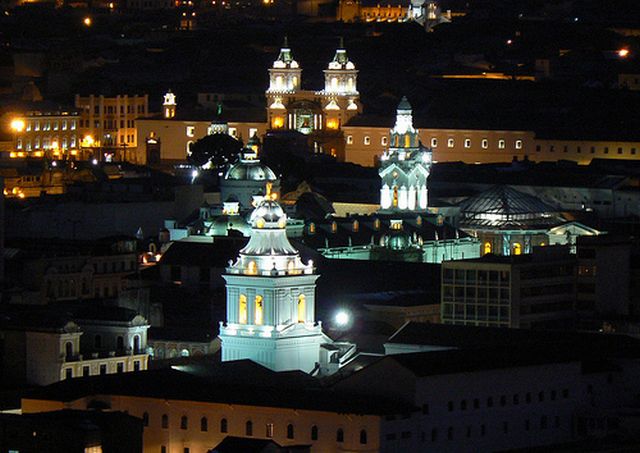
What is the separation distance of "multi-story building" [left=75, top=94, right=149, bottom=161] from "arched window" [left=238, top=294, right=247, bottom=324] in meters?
78.2

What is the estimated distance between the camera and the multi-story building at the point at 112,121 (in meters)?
166

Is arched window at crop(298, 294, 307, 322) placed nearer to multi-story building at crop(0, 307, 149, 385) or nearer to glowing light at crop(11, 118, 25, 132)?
multi-story building at crop(0, 307, 149, 385)

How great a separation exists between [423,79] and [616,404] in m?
93.2

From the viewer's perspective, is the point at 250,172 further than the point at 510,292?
Yes

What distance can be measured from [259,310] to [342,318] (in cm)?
980

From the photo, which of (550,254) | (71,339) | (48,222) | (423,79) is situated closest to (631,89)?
(423,79)

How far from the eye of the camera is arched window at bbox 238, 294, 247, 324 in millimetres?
86625

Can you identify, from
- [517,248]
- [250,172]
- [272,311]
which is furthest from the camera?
[250,172]

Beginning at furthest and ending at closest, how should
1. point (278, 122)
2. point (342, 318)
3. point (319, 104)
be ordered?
point (278, 122)
point (319, 104)
point (342, 318)

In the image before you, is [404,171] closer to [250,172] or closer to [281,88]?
[250,172]

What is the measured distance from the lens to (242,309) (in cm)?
8681

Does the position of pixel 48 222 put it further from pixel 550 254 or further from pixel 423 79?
pixel 423 79

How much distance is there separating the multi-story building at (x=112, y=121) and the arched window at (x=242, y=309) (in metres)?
78.2

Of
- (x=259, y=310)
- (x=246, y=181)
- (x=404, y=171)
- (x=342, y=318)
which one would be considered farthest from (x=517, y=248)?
(x=259, y=310)
